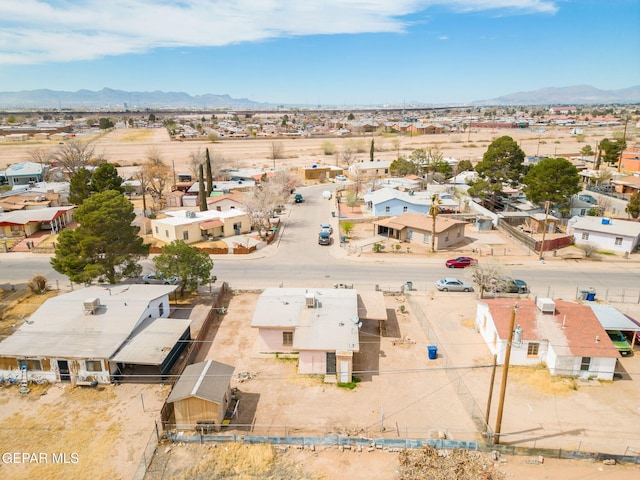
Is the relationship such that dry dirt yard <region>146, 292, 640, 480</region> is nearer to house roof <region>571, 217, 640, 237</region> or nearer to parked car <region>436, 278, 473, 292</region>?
parked car <region>436, 278, 473, 292</region>

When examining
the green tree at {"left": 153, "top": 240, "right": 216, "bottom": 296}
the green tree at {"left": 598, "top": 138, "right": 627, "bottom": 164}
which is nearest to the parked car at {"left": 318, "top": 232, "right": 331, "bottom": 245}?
the green tree at {"left": 153, "top": 240, "right": 216, "bottom": 296}

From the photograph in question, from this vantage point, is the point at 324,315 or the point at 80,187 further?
the point at 80,187

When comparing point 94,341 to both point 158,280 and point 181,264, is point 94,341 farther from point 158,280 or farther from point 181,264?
point 158,280

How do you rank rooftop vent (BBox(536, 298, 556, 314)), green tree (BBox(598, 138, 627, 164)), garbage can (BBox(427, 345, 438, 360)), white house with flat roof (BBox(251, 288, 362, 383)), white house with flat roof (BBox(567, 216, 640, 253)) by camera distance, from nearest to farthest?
white house with flat roof (BBox(251, 288, 362, 383)), garbage can (BBox(427, 345, 438, 360)), rooftop vent (BBox(536, 298, 556, 314)), white house with flat roof (BBox(567, 216, 640, 253)), green tree (BBox(598, 138, 627, 164))

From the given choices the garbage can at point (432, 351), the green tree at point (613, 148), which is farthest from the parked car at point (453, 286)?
the green tree at point (613, 148)

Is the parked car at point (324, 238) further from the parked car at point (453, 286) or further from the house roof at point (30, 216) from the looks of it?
the house roof at point (30, 216)

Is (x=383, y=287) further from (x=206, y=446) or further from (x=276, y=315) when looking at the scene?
(x=206, y=446)

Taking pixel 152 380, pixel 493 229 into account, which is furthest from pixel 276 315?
pixel 493 229

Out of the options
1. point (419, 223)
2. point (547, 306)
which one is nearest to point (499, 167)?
point (419, 223)
